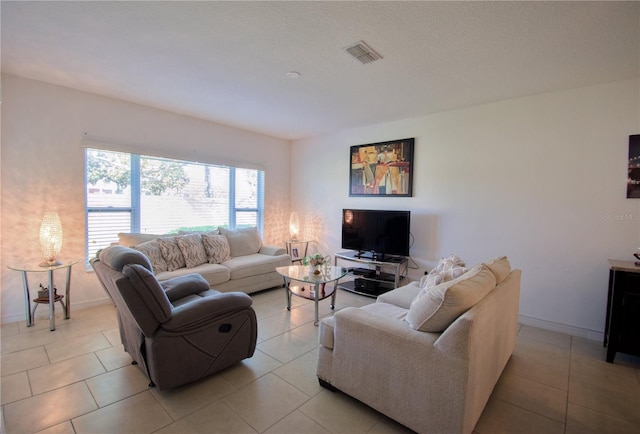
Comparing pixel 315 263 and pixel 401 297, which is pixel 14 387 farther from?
pixel 401 297

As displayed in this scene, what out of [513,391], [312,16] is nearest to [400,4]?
[312,16]

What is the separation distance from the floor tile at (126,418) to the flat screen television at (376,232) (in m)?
3.15

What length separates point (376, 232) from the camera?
4.38 meters

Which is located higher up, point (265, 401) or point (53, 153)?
point (53, 153)

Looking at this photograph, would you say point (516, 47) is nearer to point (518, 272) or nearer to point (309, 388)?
point (518, 272)

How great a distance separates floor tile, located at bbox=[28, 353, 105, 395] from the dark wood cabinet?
13.7 feet

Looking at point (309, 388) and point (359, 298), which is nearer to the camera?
point (309, 388)

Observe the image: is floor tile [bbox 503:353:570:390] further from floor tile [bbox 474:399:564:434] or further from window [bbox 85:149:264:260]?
window [bbox 85:149:264:260]

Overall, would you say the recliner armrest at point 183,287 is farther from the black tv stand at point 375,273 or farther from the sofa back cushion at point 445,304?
the black tv stand at point 375,273

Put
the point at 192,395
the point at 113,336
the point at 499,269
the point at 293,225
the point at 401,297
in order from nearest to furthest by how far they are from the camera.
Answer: the point at 192,395, the point at 499,269, the point at 401,297, the point at 113,336, the point at 293,225

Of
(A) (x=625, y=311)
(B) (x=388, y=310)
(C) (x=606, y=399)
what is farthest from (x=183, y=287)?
(A) (x=625, y=311)

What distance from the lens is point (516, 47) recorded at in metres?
2.32

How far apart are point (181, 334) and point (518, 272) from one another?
2673 mm

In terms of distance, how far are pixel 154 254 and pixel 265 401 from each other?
2.39 meters
